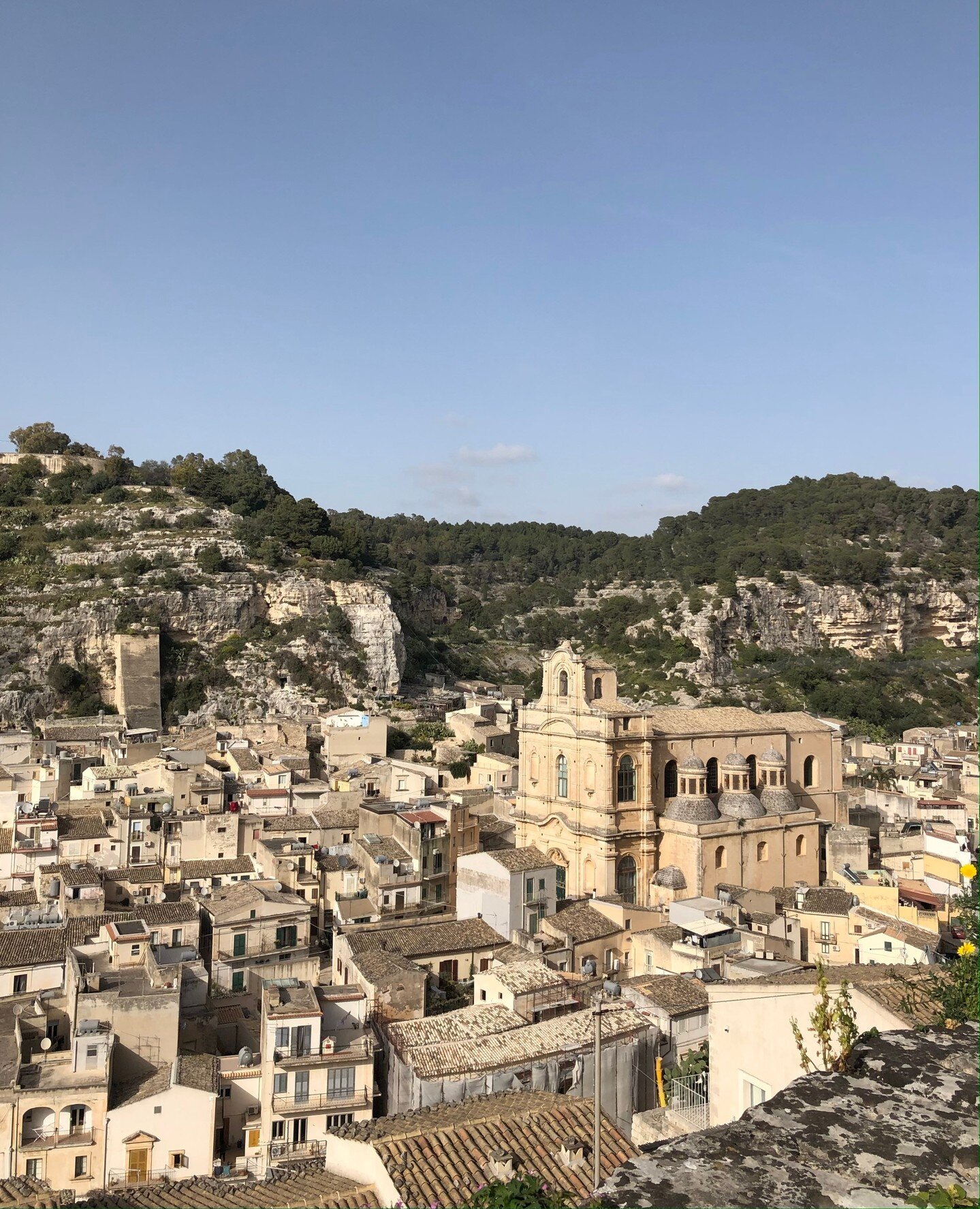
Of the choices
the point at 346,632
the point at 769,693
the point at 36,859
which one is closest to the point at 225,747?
→ the point at 36,859

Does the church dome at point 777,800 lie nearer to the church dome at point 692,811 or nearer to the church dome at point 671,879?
the church dome at point 692,811

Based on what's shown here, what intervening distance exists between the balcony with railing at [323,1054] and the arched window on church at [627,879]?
49.5 feet

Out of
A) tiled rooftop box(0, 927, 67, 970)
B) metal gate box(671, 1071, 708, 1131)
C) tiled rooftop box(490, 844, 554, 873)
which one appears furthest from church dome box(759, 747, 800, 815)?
tiled rooftop box(0, 927, 67, 970)

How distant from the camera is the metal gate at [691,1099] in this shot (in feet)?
43.7

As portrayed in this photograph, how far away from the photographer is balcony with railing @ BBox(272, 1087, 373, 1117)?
19.4 m

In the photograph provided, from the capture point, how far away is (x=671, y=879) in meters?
32.7

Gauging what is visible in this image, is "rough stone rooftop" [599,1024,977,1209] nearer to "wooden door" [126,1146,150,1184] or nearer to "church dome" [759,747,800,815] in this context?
"wooden door" [126,1146,150,1184]

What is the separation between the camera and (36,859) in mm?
35656

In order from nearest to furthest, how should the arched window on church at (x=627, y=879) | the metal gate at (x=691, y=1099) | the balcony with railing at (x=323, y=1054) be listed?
the metal gate at (x=691, y=1099) → the balcony with railing at (x=323, y=1054) → the arched window on church at (x=627, y=879)

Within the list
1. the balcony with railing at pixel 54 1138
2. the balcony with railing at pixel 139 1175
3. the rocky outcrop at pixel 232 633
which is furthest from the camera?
the rocky outcrop at pixel 232 633

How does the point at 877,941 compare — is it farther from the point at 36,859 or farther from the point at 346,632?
the point at 346,632

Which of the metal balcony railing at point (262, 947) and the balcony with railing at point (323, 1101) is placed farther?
the metal balcony railing at point (262, 947)

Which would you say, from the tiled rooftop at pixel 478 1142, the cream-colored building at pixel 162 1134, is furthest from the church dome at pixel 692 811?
→ the tiled rooftop at pixel 478 1142

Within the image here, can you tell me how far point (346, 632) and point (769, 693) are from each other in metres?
33.2
